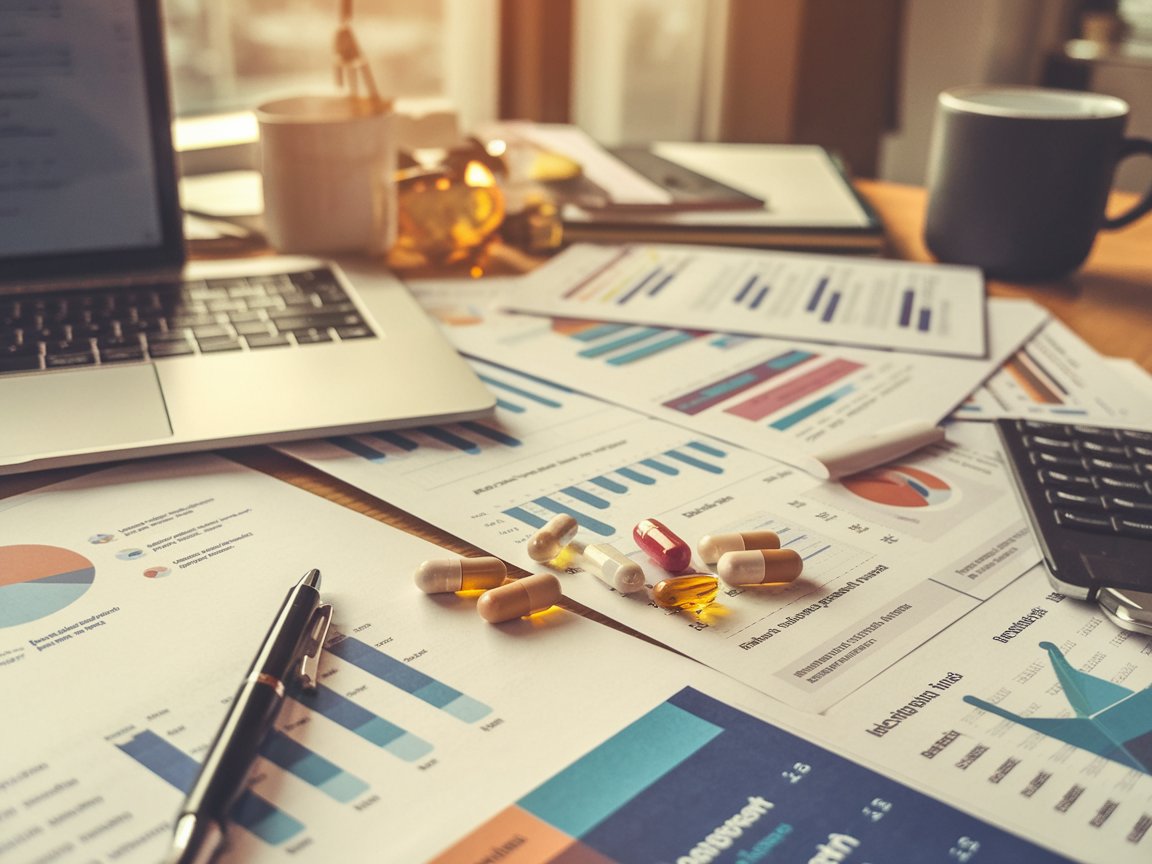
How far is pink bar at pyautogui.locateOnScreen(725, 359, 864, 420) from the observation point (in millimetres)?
659

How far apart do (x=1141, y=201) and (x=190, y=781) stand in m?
0.84

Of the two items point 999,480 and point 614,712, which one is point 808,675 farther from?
point 999,480

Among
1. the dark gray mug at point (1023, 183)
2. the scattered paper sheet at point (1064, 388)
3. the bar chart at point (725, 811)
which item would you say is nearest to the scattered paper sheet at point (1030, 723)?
the bar chart at point (725, 811)

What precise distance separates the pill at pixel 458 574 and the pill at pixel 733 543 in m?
0.09

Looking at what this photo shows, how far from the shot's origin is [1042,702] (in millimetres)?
412

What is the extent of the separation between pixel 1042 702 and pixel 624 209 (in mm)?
642

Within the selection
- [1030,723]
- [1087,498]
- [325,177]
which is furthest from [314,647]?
[325,177]

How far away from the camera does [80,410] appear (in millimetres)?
576

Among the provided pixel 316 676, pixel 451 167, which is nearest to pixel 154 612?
pixel 316 676

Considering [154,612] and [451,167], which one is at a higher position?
[451,167]

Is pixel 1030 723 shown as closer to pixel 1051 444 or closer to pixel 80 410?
pixel 1051 444

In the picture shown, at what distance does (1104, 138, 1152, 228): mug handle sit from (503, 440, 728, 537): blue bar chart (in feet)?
1.62

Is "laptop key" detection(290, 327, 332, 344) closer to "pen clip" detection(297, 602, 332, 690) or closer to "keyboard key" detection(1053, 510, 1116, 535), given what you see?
"pen clip" detection(297, 602, 332, 690)

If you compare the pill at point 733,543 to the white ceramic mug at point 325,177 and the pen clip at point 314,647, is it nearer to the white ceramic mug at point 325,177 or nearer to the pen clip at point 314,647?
the pen clip at point 314,647
